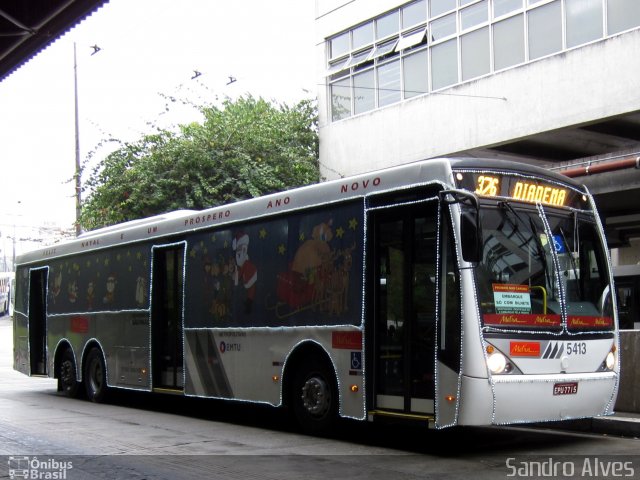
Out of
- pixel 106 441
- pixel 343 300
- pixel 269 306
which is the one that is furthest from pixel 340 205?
pixel 106 441

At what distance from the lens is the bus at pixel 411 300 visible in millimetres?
8953

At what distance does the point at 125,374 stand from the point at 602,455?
8.81m

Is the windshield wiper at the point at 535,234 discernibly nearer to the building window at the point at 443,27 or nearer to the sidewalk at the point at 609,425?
the sidewalk at the point at 609,425

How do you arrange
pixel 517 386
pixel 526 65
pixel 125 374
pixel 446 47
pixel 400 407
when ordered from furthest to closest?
1. pixel 446 47
2. pixel 526 65
3. pixel 125 374
4. pixel 400 407
5. pixel 517 386

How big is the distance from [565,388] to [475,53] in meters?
14.2

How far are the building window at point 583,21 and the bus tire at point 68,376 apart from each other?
12601 mm

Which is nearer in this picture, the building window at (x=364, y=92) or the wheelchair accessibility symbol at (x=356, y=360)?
the wheelchair accessibility symbol at (x=356, y=360)

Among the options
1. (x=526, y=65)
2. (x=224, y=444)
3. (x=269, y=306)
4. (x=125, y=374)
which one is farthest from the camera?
(x=526, y=65)

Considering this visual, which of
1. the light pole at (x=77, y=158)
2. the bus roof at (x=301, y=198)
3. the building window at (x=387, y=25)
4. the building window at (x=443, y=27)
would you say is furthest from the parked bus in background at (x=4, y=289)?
the bus roof at (x=301, y=198)

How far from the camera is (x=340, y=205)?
10750 mm

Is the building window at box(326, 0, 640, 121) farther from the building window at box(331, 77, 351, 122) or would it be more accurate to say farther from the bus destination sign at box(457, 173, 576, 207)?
the bus destination sign at box(457, 173, 576, 207)

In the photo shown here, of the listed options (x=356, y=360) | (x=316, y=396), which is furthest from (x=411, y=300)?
(x=316, y=396)

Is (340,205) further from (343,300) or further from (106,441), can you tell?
(106,441)

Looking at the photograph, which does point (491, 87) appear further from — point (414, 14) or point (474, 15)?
point (414, 14)
